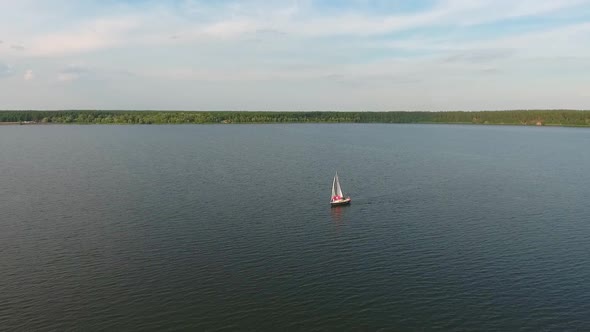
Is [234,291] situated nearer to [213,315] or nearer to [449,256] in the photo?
[213,315]

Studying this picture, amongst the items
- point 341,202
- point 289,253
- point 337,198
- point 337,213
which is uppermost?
point 337,198

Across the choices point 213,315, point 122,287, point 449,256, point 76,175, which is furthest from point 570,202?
point 76,175

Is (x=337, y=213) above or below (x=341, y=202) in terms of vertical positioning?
below

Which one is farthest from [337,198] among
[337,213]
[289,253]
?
[289,253]

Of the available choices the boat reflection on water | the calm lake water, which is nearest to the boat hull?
the boat reflection on water

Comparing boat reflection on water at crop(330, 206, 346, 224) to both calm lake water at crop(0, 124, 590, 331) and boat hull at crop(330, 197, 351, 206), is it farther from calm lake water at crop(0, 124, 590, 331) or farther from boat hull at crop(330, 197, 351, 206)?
boat hull at crop(330, 197, 351, 206)

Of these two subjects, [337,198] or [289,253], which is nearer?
[289,253]

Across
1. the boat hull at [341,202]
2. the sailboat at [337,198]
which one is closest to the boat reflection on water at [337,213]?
the boat hull at [341,202]

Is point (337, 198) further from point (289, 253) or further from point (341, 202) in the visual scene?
point (289, 253)
